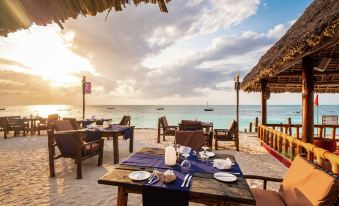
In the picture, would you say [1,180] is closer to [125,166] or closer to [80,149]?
[80,149]

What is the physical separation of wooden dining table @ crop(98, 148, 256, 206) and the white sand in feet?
4.88

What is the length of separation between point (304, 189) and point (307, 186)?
6cm

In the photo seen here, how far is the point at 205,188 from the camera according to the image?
2223 millimetres

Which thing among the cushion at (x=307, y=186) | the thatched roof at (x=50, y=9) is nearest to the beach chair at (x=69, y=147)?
the thatched roof at (x=50, y=9)

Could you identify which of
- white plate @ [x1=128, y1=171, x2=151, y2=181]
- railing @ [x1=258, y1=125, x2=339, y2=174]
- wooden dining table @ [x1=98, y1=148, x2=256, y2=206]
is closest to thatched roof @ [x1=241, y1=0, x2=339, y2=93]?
railing @ [x1=258, y1=125, x2=339, y2=174]

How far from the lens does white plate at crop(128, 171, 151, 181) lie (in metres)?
2.39

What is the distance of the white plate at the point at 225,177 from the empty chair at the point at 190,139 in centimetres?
213

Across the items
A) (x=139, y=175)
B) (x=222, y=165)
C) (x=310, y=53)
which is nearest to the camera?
(x=139, y=175)

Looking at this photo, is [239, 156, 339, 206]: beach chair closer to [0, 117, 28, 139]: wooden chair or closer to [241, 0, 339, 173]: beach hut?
[241, 0, 339, 173]: beach hut

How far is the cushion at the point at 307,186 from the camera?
1869 millimetres

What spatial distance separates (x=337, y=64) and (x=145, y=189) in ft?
23.8

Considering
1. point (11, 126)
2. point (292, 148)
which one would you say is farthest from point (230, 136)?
point (11, 126)

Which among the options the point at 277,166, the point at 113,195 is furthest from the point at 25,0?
the point at 277,166

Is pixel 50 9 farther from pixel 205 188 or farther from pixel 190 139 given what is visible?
pixel 190 139
